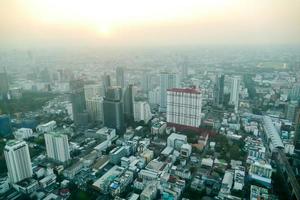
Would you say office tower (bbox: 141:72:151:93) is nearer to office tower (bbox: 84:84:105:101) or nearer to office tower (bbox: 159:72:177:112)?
office tower (bbox: 159:72:177:112)

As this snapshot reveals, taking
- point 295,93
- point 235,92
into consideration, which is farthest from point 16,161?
point 295,93

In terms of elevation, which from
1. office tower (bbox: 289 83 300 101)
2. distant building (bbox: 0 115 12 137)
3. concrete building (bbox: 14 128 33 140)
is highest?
office tower (bbox: 289 83 300 101)

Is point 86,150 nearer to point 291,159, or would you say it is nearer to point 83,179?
point 83,179

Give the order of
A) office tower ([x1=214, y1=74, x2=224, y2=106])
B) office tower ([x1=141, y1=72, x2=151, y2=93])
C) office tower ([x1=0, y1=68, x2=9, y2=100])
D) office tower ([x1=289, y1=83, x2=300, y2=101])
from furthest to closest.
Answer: office tower ([x1=141, y1=72, x2=151, y2=93]), office tower ([x1=0, y1=68, x2=9, y2=100]), office tower ([x1=214, y1=74, x2=224, y2=106]), office tower ([x1=289, y1=83, x2=300, y2=101])

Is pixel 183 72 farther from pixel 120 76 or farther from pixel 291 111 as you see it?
pixel 291 111

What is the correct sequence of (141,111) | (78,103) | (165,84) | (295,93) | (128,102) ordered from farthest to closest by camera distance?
(165,84) → (295,93) → (128,102) → (141,111) → (78,103)

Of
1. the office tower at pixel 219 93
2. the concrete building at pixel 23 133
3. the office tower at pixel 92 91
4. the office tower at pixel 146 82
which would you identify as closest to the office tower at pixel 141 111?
the office tower at pixel 92 91

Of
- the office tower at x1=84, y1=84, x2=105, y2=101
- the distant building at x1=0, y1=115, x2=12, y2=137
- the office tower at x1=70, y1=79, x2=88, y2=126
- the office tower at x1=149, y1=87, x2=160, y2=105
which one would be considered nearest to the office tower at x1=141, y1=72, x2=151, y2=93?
the office tower at x1=149, y1=87, x2=160, y2=105
